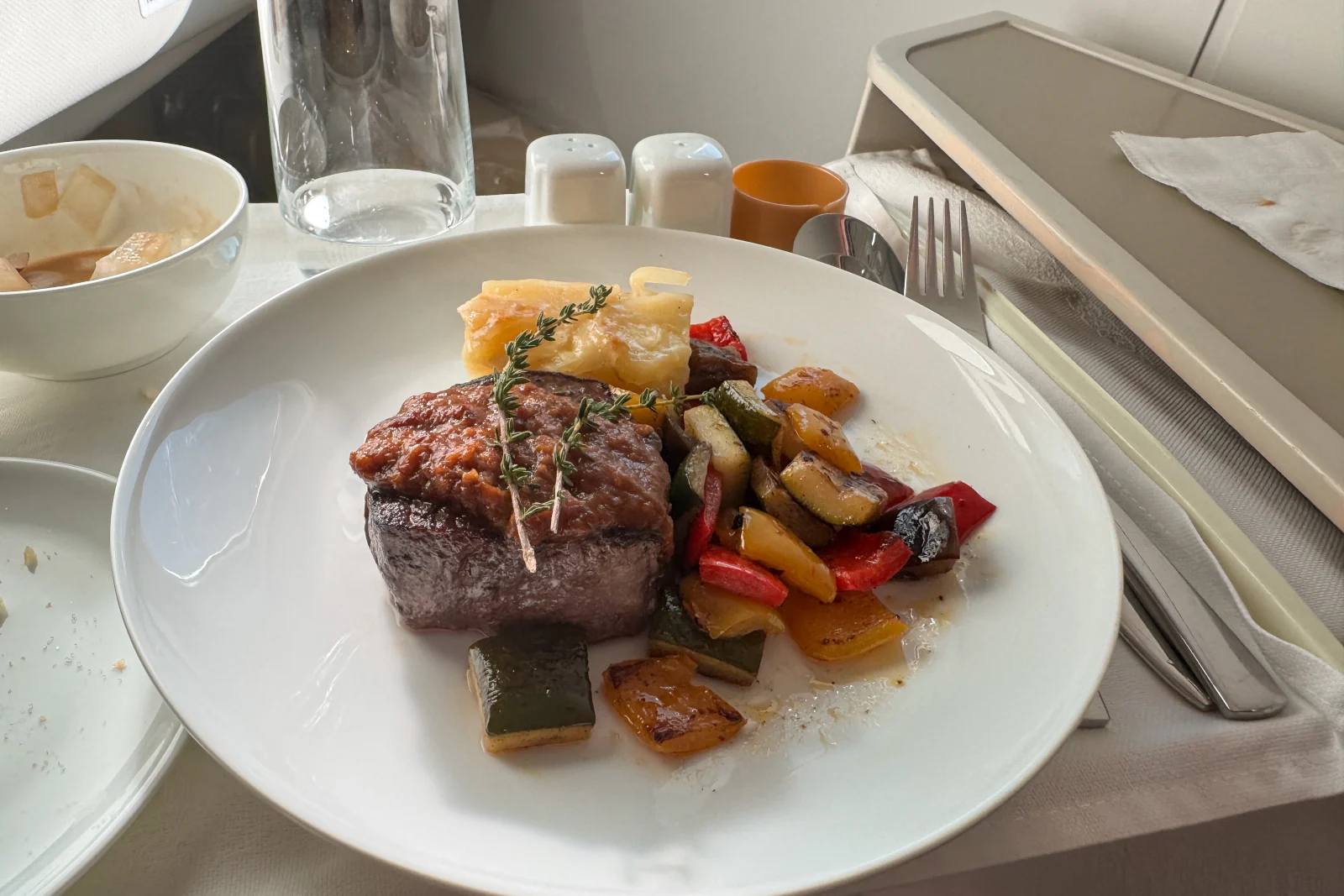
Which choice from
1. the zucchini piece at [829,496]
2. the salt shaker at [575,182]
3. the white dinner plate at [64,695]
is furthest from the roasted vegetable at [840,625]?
the salt shaker at [575,182]

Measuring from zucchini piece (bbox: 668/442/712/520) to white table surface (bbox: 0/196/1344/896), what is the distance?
1.83 feet

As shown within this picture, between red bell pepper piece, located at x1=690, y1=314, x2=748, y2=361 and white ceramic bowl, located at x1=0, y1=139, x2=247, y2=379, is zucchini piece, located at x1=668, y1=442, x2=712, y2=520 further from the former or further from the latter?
white ceramic bowl, located at x1=0, y1=139, x2=247, y2=379

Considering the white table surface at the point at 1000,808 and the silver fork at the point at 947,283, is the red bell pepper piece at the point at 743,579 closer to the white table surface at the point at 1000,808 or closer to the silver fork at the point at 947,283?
the white table surface at the point at 1000,808

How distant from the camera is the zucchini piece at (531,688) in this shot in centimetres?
107

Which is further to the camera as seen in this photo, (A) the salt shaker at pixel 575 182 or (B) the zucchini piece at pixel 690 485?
(A) the salt shaker at pixel 575 182

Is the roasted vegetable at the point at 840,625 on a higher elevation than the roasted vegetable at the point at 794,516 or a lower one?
lower

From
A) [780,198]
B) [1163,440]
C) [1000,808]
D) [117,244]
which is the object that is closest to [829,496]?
[1000,808]

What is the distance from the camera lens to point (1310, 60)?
2650mm

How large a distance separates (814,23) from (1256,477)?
121 inches

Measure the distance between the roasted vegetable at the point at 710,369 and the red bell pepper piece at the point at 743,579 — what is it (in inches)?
18.2

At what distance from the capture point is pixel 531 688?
1103mm

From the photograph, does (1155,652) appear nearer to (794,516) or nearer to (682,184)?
(794,516)

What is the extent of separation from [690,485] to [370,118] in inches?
57.2

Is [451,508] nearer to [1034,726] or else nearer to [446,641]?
[446,641]
